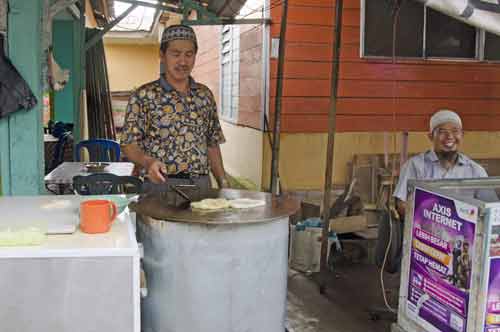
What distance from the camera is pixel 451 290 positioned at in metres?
2.64

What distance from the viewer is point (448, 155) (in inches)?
150

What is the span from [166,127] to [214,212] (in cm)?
100

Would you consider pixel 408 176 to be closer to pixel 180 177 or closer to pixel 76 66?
pixel 180 177

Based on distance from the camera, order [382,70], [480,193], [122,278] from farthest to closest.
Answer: [382,70] < [480,193] < [122,278]

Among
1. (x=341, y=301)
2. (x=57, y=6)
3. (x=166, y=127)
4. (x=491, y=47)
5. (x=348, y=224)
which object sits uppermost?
(x=491, y=47)

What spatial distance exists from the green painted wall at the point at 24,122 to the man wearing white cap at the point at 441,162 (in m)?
2.50

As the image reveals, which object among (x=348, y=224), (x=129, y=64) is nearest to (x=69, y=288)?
(x=348, y=224)

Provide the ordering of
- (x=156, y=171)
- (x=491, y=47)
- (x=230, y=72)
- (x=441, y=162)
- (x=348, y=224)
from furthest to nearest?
(x=230, y=72) < (x=491, y=47) < (x=348, y=224) < (x=441, y=162) < (x=156, y=171)

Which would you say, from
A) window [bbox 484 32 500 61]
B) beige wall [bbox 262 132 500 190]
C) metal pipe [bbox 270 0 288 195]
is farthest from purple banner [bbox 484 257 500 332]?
window [bbox 484 32 500 61]

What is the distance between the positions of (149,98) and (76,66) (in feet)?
16.7

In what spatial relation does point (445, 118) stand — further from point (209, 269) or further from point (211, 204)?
point (209, 269)

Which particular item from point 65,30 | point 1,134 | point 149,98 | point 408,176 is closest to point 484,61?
point 408,176

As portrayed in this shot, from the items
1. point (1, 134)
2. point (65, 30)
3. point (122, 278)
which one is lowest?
point (122, 278)

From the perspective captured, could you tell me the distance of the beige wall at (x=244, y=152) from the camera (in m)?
6.76
